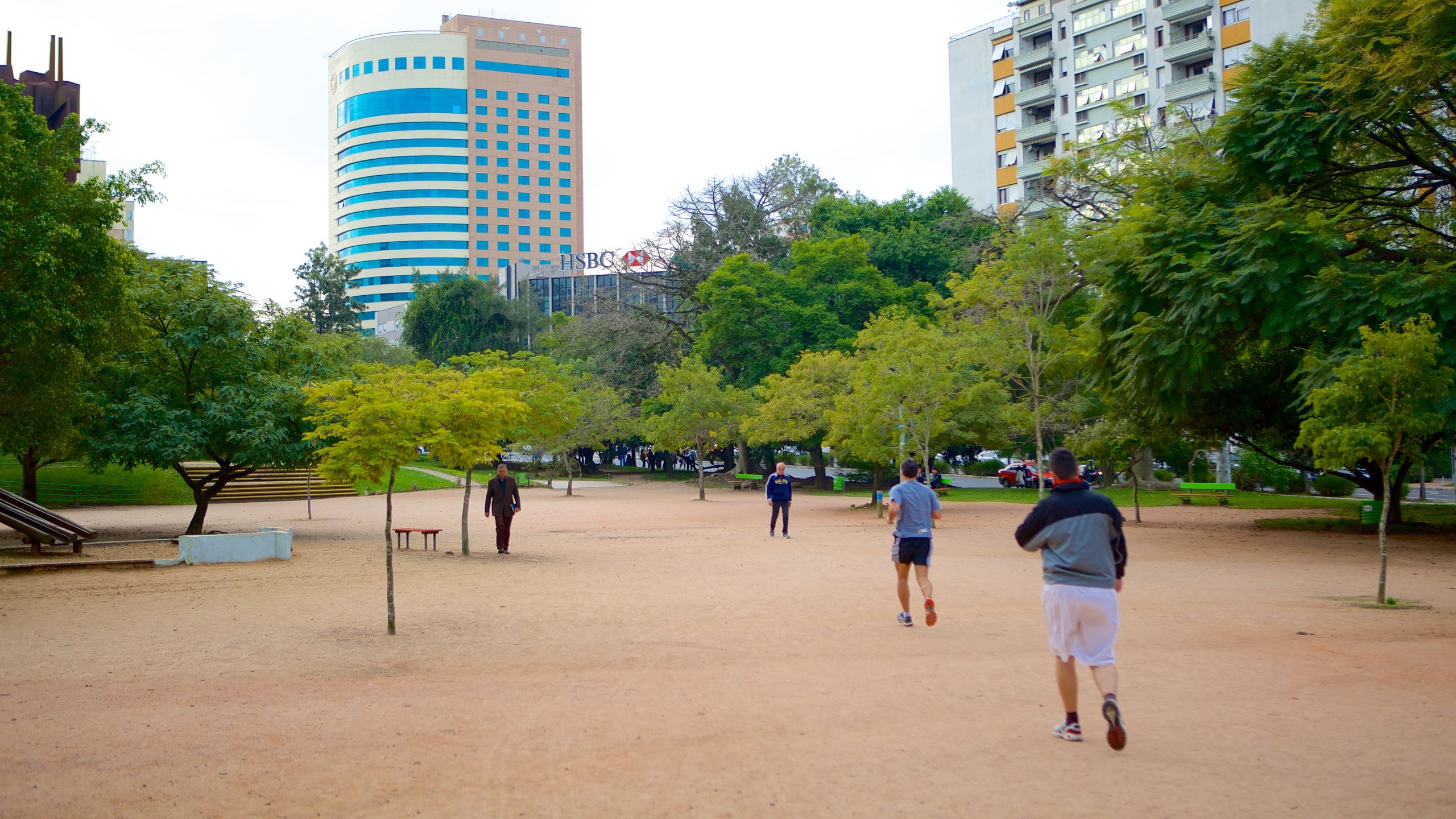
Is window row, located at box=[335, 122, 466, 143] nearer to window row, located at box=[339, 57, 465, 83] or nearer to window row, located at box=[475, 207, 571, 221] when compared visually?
window row, located at box=[339, 57, 465, 83]

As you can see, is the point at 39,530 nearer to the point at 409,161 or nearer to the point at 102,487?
the point at 102,487

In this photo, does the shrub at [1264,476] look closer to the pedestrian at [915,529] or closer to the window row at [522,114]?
the pedestrian at [915,529]

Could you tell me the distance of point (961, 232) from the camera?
166 feet

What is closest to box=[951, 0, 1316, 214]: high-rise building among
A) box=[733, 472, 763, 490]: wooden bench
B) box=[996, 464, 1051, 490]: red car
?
box=[996, 464, 1051, 490]: red car

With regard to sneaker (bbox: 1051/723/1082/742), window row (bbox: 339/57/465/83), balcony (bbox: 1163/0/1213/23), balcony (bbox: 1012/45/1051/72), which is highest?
window row (bbox: 339/57/465/83)

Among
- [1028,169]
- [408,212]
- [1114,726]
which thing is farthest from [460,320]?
[1114,726]

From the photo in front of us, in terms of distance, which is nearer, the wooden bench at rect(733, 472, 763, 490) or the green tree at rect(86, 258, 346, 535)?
the green tree at rect(86, 258, 346, 535)

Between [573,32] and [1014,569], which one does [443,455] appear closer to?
[1014,569]

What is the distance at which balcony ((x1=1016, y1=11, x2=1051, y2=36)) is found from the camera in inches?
2397

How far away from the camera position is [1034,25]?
2406 inches

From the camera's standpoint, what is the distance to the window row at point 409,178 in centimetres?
13050

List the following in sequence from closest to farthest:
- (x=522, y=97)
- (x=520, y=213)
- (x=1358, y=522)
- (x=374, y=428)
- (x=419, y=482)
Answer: (x=374, y=428), (x=1358, y=522), (x=419, y=482), (x=522, y=97), (x=520, y=213)

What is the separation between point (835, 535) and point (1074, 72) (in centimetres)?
4735

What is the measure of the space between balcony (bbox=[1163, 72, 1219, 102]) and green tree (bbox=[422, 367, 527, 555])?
1872 inches
